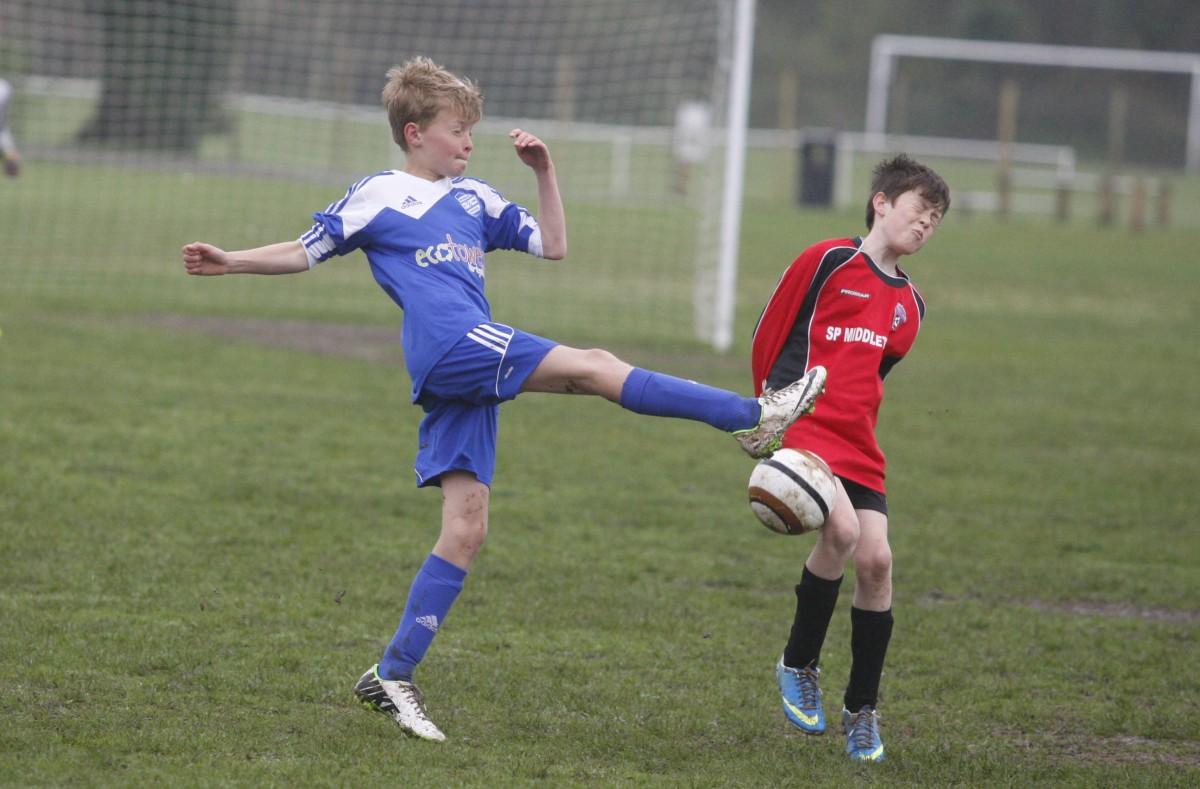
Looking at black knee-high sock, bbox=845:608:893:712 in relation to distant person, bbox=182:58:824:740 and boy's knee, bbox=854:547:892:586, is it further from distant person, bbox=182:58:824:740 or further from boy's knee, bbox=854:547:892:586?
distant person, bbox=182:58:824:740

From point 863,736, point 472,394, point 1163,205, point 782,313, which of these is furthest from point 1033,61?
point 472,394

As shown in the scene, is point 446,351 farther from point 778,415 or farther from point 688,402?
point 778,415

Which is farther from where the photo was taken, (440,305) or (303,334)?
(303,334)

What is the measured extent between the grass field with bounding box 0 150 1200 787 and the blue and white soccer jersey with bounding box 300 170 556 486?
85 centimetres

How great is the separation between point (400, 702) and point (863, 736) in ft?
4.28

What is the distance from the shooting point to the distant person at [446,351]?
4105 mm

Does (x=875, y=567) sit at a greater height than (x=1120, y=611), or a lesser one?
greater

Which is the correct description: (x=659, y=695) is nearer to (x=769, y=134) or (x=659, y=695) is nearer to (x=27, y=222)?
(x=27, y=222)

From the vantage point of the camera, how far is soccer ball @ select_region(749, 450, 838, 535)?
13.2 ft

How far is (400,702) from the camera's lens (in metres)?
4.21

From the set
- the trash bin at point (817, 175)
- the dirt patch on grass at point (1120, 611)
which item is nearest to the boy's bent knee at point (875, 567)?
the dirt patch on grass at point (1120, 611)

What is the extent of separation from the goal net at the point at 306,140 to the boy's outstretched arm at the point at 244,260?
8.90 m

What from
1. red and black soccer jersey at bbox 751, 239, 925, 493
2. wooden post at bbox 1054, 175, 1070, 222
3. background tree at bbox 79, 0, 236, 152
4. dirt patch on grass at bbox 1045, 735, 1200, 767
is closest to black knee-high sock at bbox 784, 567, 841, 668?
red and black soccer jersey at bbox 751, 239, 925, 493

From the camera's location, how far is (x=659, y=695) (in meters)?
4.79
